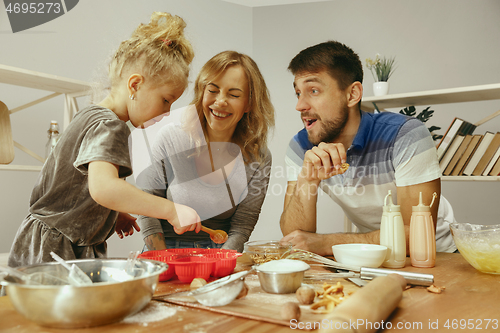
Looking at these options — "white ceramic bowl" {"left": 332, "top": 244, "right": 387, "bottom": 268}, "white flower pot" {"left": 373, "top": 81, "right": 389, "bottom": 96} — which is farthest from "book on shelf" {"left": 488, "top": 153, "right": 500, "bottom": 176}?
"white ceramic bowl" {"left": 332, "top": 244, "right": 387, "bottom": 268}

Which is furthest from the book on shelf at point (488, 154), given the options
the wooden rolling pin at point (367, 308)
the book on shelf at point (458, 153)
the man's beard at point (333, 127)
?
the wooden rolling pin at point (367, 308)

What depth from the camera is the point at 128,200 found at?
92 cm

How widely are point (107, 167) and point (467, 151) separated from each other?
2.07m

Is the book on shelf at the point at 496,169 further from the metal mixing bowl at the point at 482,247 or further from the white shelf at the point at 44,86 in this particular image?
the white shelf at the point at 44,86

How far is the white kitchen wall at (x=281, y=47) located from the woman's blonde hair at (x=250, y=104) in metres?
0.54

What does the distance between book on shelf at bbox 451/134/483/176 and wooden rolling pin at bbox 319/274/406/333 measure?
6.26 ft

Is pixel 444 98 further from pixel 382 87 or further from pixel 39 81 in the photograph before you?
pixel 39 81

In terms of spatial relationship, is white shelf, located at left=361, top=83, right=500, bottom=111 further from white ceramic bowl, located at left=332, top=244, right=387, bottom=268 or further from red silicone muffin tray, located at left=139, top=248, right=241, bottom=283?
red silicone muffin tray, located at left=139, top=248, right=241, bottom=283

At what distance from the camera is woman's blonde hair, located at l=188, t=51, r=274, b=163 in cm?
159

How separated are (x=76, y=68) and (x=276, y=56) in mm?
1655

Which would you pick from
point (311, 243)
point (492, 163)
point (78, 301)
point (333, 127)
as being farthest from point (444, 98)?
point (78, 301)

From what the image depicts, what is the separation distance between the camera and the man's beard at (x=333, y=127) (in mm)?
1815

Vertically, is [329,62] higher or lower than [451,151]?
higher

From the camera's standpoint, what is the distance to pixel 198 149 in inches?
68.5
